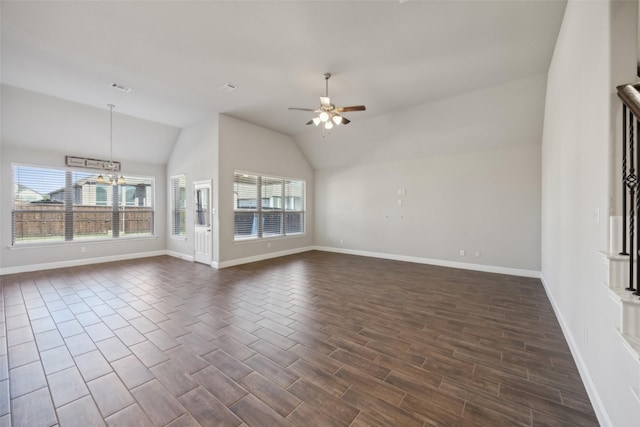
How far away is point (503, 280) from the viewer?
4809 millimetres

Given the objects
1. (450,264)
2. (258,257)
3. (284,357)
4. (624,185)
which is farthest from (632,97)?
(258,257)

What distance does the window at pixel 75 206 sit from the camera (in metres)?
5.33

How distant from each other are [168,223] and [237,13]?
636 centimetres

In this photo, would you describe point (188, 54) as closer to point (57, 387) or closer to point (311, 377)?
point (57, 387)

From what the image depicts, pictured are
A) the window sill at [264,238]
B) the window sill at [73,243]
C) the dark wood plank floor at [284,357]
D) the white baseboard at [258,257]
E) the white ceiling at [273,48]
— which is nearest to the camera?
the dark wood plank floor at [284,357]

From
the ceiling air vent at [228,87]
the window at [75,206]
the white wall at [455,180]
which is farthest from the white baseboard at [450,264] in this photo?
the window at [75,206]

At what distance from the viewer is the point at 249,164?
6352 millimetres

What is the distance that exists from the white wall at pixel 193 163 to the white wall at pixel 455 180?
2.67 metres

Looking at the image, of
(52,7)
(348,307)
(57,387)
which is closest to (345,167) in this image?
(348,307)

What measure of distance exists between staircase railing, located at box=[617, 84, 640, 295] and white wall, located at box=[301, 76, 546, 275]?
358cm

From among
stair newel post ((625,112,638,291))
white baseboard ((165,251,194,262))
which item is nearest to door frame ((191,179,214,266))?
white baseboard ((165,251,194,262))

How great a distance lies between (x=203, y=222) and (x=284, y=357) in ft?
15.6

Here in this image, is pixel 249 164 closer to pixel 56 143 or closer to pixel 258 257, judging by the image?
pixel 258 257

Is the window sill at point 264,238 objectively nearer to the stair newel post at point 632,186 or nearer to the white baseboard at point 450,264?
the white baseboard at point 450,264
